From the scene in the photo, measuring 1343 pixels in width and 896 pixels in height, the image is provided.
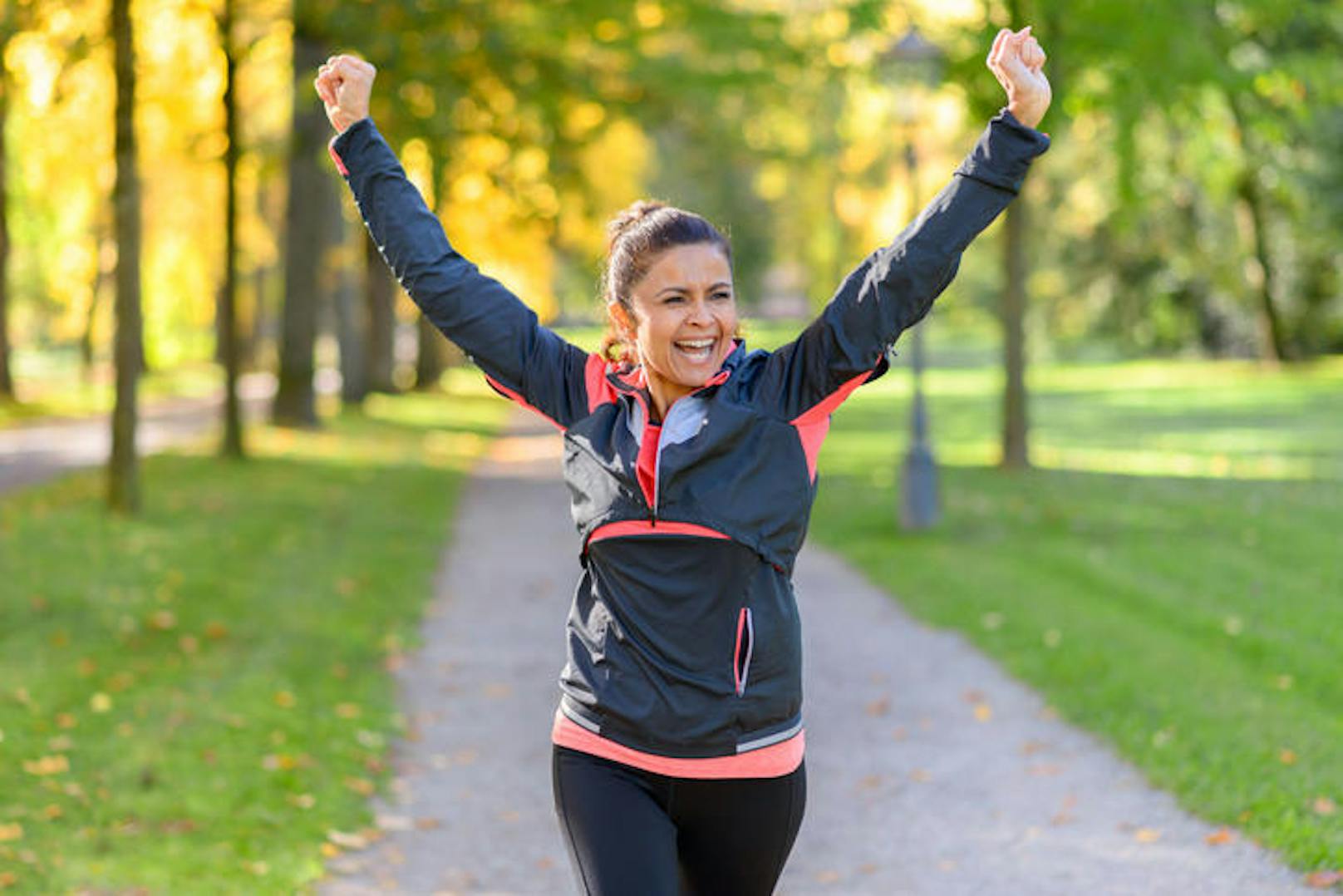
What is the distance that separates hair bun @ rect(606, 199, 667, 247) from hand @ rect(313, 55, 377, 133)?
0.53m

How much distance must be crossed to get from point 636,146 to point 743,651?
31.2m

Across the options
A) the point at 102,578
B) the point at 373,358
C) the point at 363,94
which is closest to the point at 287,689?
the point at 102,578

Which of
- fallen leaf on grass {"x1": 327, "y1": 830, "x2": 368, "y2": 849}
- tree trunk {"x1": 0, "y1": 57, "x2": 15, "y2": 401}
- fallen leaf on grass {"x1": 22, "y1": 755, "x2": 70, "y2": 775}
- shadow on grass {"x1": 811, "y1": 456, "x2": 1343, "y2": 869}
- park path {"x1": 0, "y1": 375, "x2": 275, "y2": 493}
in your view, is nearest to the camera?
fallen leaf on grass {"x1": 327, "y1": 830, "x2": 368, "y2": 849}

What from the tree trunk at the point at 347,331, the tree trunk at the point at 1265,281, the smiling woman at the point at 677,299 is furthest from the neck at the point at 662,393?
the tree trunk at the point at 1265,281

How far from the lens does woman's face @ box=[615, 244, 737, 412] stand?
312 cm

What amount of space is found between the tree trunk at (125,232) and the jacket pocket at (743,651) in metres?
10.9

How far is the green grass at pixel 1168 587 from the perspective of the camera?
7.04 metres

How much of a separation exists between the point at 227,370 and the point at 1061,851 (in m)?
15.0

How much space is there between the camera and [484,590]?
40.8ft

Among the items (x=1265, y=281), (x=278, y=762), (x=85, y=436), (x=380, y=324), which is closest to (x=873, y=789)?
(x=278, y=762)

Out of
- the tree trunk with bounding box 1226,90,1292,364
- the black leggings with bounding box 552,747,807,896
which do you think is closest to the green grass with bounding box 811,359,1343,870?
the black leggings with bounding box 552,747,807,896

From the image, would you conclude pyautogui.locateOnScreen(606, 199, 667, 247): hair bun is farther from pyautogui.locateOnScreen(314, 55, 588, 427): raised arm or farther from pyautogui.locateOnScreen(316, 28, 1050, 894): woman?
pyautogui.locateOnScreen(314, 55, 588, 427): raised arm

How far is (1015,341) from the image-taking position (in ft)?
60.5

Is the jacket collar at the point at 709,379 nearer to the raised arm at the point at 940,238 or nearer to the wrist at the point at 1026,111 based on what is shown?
the raised arm at the point at 940,238
